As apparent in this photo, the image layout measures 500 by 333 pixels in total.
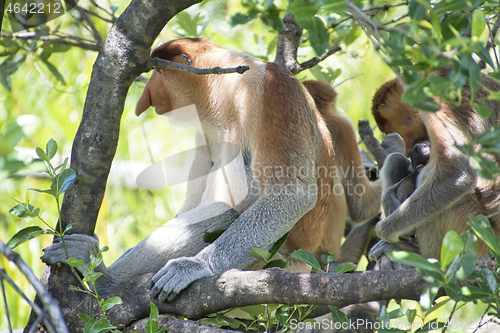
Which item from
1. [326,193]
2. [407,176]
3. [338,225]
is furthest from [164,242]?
[407,176]

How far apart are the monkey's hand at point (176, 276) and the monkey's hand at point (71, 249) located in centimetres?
32

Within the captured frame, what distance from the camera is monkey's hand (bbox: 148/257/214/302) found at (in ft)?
5.64

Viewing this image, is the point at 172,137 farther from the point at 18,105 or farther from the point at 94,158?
the point at 18,105

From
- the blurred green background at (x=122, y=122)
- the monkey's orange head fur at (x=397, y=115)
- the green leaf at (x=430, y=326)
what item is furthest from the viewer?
the blurred green background at (x=122, y=122)

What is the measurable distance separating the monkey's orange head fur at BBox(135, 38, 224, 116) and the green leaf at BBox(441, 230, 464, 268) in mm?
1643

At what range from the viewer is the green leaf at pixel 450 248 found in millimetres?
1005

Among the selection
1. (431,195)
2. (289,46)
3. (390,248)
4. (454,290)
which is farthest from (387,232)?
(454,290)

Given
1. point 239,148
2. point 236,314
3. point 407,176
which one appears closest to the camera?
point 236,314

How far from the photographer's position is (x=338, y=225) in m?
3.05

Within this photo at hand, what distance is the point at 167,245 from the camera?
2047 mm

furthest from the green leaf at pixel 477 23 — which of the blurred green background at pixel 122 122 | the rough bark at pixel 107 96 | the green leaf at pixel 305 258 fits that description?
the blurred green background at pixel 122 122

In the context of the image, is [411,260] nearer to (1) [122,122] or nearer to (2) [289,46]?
(2) [289,46]

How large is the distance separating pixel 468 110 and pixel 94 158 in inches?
75.4

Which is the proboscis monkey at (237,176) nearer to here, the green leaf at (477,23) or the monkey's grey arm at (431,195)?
the monkey's grey arm at (431,195)
